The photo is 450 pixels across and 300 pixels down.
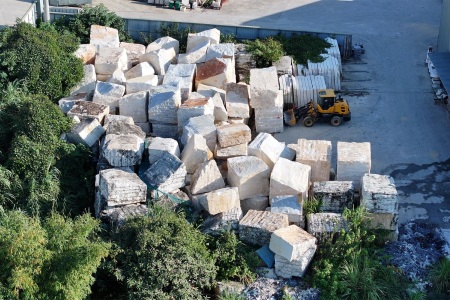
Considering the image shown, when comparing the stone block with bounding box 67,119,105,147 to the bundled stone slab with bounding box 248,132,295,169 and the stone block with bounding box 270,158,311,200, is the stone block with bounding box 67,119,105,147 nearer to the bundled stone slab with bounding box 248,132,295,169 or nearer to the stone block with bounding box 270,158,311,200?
the bundled stone slab with bounding box 248,132,295,169

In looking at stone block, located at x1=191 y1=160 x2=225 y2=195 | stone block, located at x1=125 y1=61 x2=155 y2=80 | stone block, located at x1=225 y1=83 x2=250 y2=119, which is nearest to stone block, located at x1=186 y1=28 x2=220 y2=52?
stone block, located at x1=125 y1=61 x2=155 y2=80

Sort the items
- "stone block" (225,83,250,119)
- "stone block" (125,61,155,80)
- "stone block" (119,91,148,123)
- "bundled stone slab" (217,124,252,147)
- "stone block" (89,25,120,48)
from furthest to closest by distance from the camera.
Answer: "stone block" (89,25,120,48), "stone block" (125,61,155,80), "stone block" (225,83,250,119), "stone block" (119,91,148,123), "bundled stone slab" (217,124,252,147)

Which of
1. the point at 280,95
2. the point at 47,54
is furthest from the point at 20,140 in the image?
the point at 280,95

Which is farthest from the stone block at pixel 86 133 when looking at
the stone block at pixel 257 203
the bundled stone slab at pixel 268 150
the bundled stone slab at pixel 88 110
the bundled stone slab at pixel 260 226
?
the bundled stone slab at pixel 260 226

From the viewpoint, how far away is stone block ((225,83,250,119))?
21.2 m

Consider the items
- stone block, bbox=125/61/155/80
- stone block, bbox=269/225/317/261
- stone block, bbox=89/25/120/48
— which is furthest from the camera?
stone block, bbox=89/25/120/48

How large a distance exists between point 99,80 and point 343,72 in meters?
8.07

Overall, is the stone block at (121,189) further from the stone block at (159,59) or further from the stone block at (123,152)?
the stone block at (159,59)

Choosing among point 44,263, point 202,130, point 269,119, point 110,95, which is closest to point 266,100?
point 269,119

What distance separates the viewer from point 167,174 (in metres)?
17.9

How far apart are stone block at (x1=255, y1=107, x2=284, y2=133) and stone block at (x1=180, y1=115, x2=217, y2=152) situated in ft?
7.62

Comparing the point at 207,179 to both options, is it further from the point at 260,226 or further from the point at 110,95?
the point at 110,95

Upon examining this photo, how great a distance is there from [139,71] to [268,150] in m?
5.52

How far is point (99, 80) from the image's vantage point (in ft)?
74.3
